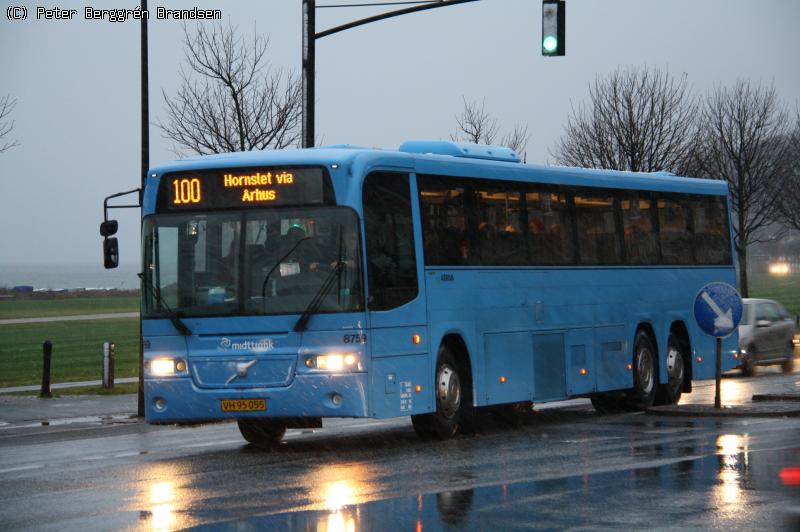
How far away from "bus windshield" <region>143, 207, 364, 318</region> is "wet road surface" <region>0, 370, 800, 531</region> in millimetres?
1628

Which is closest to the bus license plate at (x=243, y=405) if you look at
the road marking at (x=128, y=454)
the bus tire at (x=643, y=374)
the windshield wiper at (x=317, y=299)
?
the windshield wiper at (x=317, y=299)

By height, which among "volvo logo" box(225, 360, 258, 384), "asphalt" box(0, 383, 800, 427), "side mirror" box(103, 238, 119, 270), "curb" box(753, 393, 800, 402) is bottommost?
"asphalt" box(0, 383, 800, 427)

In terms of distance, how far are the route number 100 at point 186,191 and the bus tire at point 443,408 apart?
3359mm

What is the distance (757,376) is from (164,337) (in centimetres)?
1948

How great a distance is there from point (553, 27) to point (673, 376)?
225 inches

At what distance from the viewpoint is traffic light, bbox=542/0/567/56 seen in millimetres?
23297

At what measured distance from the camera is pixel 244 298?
1748cm

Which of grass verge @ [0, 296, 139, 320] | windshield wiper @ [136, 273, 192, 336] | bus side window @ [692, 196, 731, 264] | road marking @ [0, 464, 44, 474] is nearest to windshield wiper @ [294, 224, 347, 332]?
windshield wiper @ [136, 273, 192, 336]

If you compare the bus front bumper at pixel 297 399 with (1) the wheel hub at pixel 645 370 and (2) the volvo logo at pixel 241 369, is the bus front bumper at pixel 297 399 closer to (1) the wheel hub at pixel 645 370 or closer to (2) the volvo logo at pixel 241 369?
(2) the volvo logo at pixel 241 369

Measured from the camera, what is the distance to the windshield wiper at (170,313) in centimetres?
1762

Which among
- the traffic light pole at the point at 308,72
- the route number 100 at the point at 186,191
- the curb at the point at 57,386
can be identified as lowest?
the curb at the point at 57,386

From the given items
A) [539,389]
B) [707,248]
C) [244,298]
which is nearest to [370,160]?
[244,298]

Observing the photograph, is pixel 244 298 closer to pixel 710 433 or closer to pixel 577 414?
pixel 710 433

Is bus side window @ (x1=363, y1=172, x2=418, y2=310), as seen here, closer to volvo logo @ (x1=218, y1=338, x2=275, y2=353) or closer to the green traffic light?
volvo logo @ (x1=218, y1=338, x2=275, y2=353)
